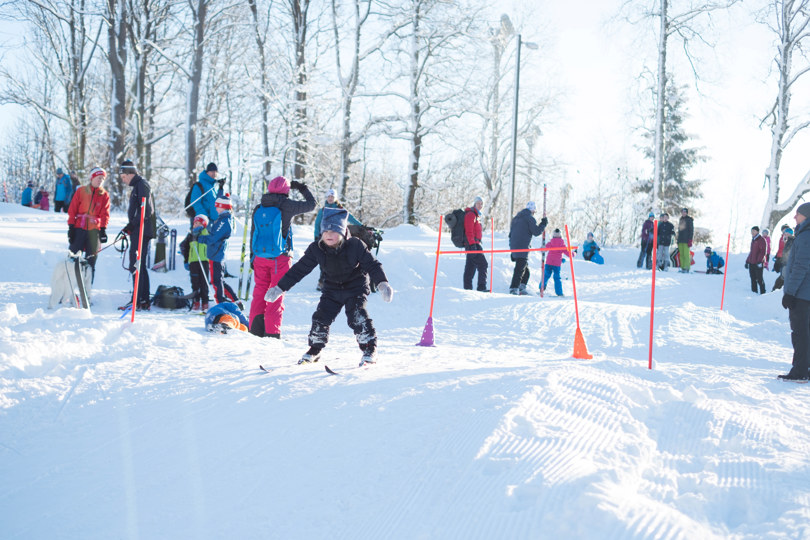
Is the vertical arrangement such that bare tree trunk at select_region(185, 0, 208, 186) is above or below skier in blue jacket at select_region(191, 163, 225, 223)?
above

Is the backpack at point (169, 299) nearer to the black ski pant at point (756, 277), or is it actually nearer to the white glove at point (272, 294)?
the white glove at point (272, 294)

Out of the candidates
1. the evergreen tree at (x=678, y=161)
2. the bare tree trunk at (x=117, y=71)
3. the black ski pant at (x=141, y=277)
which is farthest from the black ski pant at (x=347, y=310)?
the evergreen tree at (x=678, y=161)

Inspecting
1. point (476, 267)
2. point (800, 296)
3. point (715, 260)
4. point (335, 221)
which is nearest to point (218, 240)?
point (335, 221)

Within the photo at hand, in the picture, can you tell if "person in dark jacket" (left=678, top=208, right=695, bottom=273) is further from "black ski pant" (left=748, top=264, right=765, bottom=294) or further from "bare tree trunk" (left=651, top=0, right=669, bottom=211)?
"bare tree trunk" (left=651, top=0, right=669, bottom=211)

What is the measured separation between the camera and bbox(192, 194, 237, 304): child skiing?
8336 millimetres

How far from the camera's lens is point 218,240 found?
8.33 meters

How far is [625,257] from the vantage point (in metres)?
22.8

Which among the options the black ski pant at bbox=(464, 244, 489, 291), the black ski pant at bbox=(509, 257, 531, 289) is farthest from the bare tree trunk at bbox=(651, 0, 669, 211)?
the black ski pant at bbox=(464, 244, 489, 291)

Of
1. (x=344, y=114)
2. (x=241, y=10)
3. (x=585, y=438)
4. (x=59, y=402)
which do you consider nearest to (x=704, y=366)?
(x=585, y=438)

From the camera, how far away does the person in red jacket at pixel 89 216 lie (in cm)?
827

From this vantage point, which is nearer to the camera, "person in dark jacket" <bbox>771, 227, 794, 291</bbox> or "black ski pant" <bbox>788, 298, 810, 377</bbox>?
"black ski pant" <bbox>788, 298, 810, 377</bbox>

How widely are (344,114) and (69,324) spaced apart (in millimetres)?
16029

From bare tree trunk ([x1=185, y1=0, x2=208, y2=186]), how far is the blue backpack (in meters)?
12.7

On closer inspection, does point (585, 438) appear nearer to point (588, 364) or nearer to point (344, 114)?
point (588, 364)
